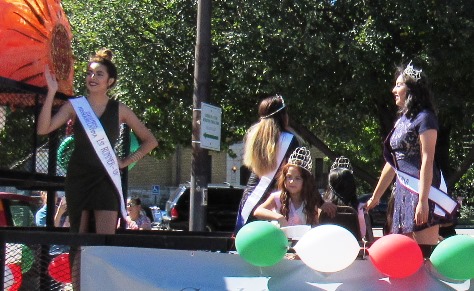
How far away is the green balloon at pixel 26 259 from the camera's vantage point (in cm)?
350

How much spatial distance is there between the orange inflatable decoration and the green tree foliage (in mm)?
8786

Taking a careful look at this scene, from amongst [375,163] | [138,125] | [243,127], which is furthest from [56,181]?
[375,163]

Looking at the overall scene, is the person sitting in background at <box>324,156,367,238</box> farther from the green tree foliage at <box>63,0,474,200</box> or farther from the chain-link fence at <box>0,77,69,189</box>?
the green tree foliage at <box>63,0,474,200</box>

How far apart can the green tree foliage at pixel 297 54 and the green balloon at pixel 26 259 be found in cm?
1030

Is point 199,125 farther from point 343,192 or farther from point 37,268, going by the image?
point 37,268

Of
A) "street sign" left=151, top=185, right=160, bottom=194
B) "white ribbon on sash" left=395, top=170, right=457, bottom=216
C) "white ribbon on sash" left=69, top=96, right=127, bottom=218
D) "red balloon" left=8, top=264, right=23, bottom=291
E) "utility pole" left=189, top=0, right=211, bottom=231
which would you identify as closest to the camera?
A: "red balloon" left=8, top=264, right=23, bottom=291

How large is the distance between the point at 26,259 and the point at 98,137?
81cm

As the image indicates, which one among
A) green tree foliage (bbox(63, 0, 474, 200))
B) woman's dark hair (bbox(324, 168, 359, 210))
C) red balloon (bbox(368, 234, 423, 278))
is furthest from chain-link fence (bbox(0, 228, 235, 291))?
green tree foliage (bbox(63, 0, 474, 200))

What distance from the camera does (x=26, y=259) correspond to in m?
3.57

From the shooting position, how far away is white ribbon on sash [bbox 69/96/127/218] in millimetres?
4109

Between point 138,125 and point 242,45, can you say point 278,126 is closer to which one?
point 138,125

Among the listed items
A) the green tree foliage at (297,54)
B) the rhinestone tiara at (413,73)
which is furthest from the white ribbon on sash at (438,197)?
the green tree foliage at (297,54)

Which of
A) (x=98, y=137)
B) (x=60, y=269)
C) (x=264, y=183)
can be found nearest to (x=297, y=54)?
(x=264, y=183)

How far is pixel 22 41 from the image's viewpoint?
4641 millimetres
